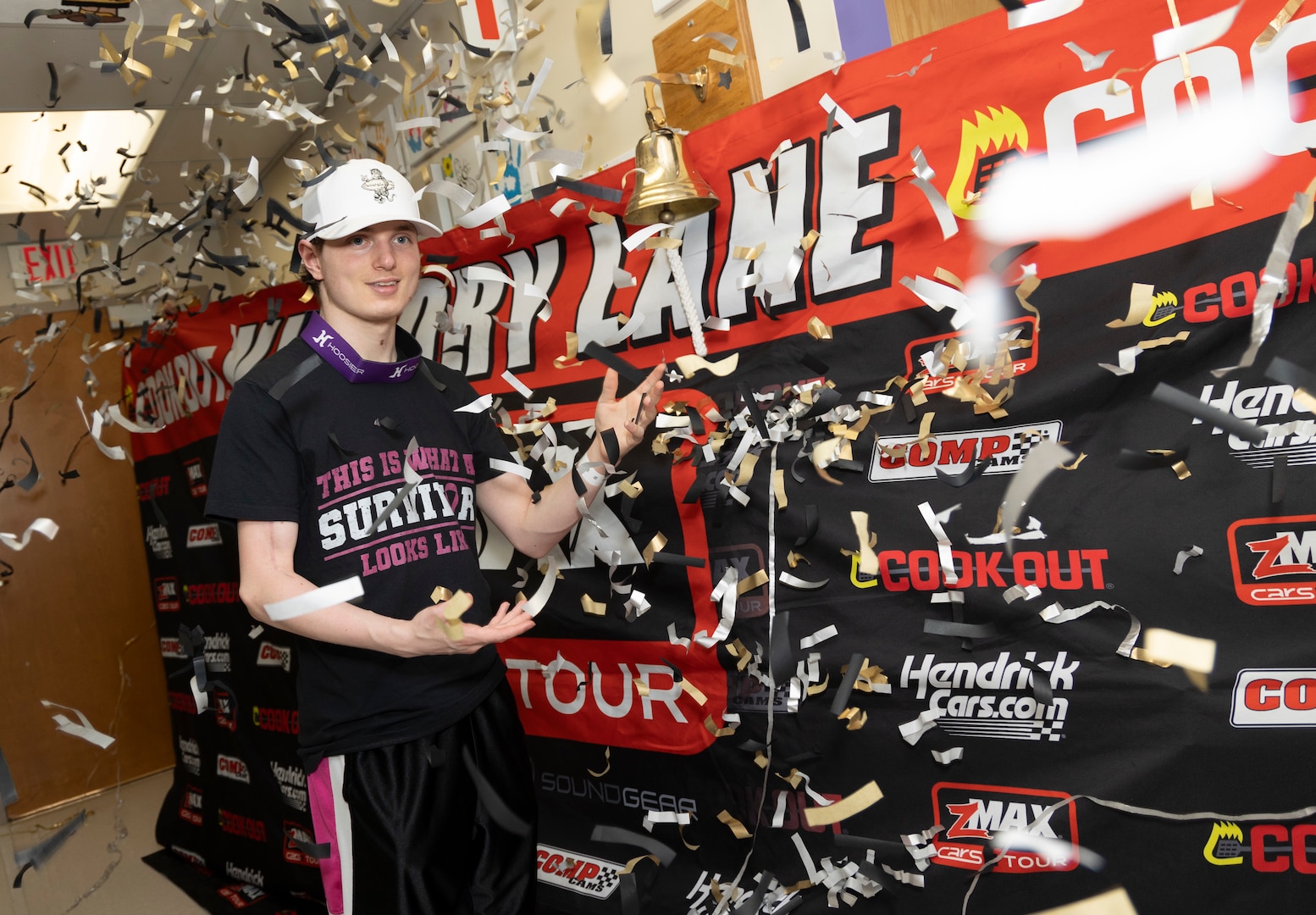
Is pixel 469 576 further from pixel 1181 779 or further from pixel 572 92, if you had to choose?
pixel 572 92

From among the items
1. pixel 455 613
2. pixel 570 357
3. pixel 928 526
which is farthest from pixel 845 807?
pixel 570 357

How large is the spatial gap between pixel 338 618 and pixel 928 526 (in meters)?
1.05

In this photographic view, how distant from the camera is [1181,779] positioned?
4.45 ft

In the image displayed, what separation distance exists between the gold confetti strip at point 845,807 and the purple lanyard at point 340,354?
47.7 inches

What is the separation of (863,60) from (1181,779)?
4.53ft

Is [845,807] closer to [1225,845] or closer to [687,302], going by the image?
[1225,845]

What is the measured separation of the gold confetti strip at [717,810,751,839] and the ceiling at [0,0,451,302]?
7.53ft

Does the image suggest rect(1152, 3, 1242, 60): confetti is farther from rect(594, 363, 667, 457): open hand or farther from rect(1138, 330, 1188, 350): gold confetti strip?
rect(594, 363, 667, 457): open hand

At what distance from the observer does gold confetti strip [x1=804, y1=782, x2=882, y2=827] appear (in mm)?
1688

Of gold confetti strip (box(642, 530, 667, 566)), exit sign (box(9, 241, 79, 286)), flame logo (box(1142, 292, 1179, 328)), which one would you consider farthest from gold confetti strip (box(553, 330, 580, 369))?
exit sign (box(9, 241, 79, 286))

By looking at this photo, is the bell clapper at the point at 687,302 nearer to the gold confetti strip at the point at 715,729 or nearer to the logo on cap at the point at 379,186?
the logo on cap at the point at 379,186

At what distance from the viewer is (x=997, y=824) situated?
1.54m

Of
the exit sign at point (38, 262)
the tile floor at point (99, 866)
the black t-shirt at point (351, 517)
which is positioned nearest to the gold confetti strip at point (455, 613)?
the black t-shirt at point (351, 517)

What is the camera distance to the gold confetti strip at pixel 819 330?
1.75m
